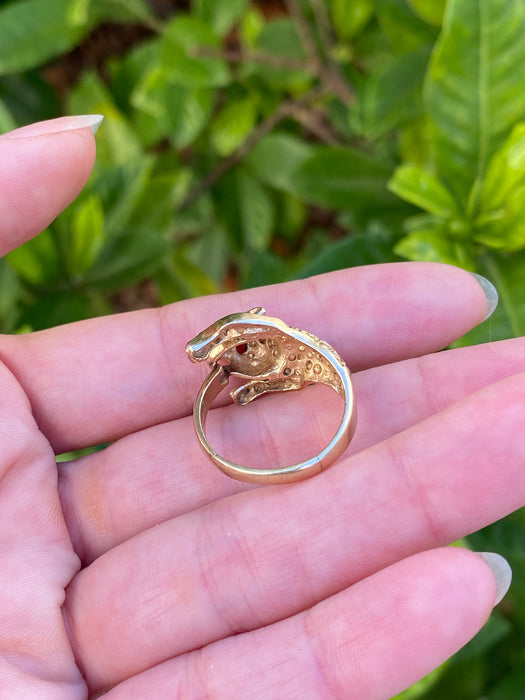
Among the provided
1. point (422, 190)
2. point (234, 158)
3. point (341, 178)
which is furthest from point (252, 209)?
point (422, 190)

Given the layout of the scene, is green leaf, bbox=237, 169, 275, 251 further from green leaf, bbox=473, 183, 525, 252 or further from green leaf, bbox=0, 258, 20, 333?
green leaf, bbox=473, 183, 525, 252

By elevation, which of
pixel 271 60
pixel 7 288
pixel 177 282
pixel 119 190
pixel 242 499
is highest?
pixel 271 60

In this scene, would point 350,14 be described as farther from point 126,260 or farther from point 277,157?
point 126,260

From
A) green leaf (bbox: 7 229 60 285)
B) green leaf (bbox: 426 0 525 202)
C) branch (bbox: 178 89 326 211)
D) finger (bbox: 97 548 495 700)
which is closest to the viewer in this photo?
finger (bbox: 97 548 495 700)

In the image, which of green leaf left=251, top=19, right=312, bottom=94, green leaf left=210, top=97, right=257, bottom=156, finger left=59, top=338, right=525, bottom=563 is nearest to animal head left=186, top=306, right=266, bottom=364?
finger left=59, top=338, right=525, bottom=563

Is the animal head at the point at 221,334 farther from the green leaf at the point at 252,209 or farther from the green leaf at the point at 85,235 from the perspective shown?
the green leaf at the point at 252,209
